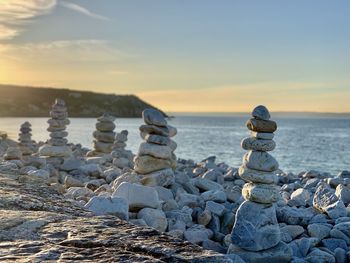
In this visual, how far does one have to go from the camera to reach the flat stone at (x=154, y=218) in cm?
804

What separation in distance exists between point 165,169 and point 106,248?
9037 mm

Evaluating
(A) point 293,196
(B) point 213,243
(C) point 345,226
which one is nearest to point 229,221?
(B) point 213,243

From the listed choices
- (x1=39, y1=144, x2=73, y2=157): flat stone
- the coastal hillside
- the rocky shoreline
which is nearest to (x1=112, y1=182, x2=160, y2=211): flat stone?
the rocky shoreline

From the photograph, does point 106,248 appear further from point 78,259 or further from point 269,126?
point 269,126

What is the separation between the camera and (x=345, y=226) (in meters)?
8.55

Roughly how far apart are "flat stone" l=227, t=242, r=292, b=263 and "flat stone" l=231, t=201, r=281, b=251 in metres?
0.06

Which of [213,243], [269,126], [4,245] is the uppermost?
[269,126]

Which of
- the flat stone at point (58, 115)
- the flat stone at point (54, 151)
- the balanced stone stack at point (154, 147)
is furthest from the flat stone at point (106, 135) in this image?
the balanced stone stack at point (154, 147)

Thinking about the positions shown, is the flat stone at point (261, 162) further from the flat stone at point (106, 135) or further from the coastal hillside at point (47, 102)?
the coastal hillside at point (47, 102)

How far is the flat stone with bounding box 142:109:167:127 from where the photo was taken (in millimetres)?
12586

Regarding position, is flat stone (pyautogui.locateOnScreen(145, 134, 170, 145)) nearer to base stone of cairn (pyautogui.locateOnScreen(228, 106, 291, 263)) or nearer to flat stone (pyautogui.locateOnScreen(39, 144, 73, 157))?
base stone of cairn (pyautogui.locateOnScreen(228, 106, 291, 263))

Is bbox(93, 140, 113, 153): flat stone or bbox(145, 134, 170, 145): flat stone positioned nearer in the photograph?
bbox(145, 134, 170, 145): flat stone

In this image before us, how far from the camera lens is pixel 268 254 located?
753cm

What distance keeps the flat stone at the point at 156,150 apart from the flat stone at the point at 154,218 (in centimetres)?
410
